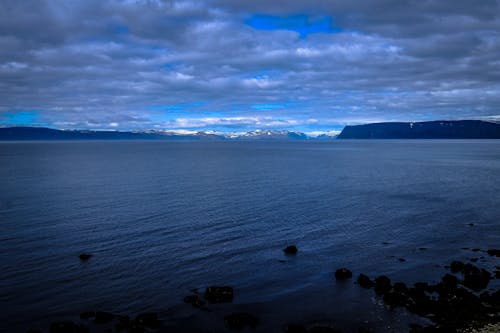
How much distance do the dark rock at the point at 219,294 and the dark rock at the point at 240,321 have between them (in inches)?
83.8

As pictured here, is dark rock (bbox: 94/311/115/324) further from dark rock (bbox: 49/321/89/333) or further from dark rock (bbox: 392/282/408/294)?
dark rock (bbox: 392/282/408/294)

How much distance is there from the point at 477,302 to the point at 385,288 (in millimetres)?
5035

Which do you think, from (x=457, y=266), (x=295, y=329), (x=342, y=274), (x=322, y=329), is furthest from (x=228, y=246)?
(x=457, y=266)

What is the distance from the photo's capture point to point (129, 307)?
22.5 meters

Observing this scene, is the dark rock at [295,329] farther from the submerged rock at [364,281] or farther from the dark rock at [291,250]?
the dark rock at [291,250]

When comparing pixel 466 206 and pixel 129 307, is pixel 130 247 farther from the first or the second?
pixel 466 206

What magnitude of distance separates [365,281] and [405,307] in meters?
3.62

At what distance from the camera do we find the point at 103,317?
20844 millimetres

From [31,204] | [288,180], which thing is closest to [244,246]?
[31,204]

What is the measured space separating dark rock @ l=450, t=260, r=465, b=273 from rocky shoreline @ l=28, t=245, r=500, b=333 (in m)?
0.46

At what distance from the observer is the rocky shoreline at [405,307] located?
19.8 metres

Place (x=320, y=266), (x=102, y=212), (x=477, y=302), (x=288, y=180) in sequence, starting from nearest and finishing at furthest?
1. (x=477, y=302)
2. (x=320, y=266)
3. (x=102, y=212)
4. (x=288, y=180)

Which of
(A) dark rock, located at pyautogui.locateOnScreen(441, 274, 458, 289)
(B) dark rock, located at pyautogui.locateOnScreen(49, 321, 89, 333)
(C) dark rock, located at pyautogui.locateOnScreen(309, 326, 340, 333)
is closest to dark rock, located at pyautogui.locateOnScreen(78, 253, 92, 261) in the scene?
(B) dark rock, located at pyautogui.locateOnScreen(49, 321, 89, 333)

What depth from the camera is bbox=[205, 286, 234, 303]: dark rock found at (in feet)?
76.5
